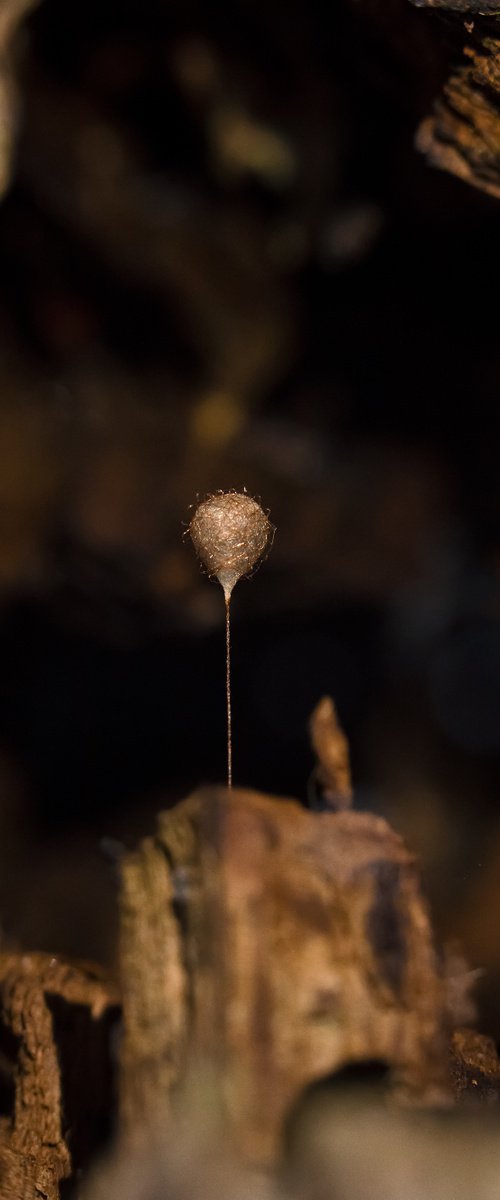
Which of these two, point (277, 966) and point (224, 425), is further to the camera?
point (224, 425)

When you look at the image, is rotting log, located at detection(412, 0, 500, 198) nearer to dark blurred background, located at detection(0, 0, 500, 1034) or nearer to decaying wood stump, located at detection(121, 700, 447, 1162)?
decaying wood stump, located at detection(121, 700, 447, 1162)

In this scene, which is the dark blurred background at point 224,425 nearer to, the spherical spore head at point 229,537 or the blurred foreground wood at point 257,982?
the spherical spore head at point 229,537

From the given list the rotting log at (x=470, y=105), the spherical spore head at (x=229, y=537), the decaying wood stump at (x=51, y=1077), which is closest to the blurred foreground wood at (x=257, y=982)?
the decaying wood stump at (x=51, y=1077)

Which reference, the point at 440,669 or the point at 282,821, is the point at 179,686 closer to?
the point at 440,669

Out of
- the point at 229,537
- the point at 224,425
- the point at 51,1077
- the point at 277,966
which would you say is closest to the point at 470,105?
the point at 229,537

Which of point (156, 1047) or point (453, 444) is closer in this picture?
point (156, 1047)

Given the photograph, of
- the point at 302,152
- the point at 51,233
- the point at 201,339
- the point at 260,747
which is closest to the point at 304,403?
the point at 201,339

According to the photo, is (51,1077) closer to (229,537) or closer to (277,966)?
(277,966)
